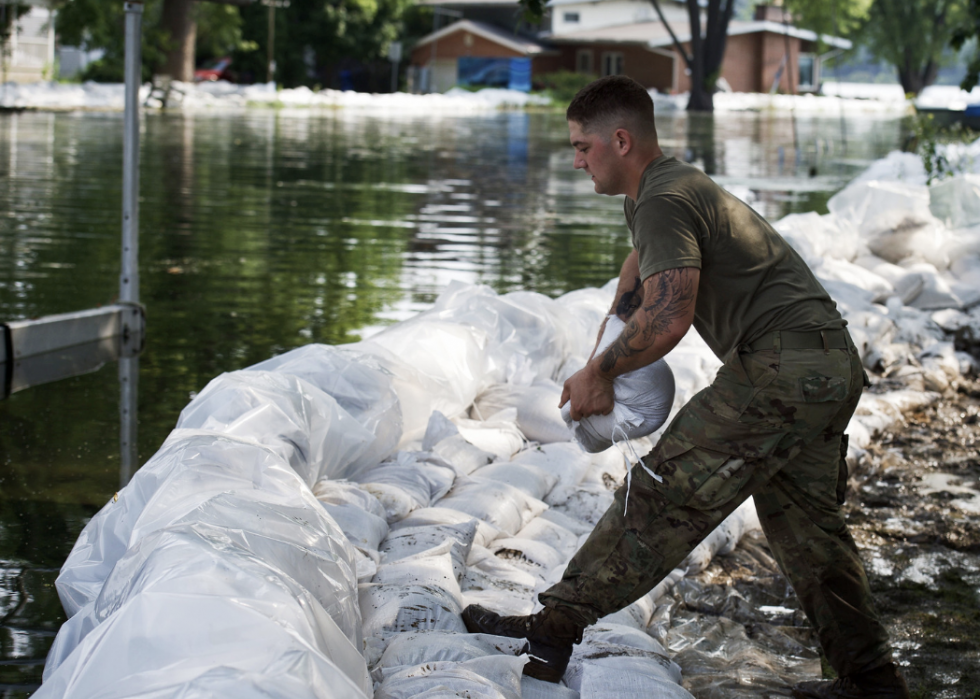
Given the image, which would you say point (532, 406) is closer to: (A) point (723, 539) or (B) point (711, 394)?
(A) point (723, 539)

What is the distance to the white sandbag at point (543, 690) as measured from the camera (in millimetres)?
2367

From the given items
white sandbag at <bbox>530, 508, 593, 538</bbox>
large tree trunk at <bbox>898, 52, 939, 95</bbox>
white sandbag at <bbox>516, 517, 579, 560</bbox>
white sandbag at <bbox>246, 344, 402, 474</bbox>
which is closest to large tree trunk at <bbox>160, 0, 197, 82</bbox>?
white sandbag at <bbox>246, 344, 402, 474</bbox>

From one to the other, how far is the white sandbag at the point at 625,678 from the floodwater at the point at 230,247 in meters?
1.26

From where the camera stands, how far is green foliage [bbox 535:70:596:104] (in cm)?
4166

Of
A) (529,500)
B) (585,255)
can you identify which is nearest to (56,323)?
(529,500)

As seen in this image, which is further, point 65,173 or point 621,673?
point 65,173

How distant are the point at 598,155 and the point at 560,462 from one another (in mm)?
1681

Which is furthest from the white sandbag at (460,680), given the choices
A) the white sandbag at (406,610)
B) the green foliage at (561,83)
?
the green foliage at (561,83)

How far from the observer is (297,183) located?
1251 centimetres

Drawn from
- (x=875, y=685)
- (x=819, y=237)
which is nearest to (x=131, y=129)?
(x=875, y=685)

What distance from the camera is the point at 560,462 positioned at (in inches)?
151

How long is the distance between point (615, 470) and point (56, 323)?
2.79 meters

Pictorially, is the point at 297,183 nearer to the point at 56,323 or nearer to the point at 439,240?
the point at 439,240

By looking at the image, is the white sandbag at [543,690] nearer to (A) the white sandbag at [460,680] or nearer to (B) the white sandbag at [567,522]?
(A) the white sandbag at [460,680]
